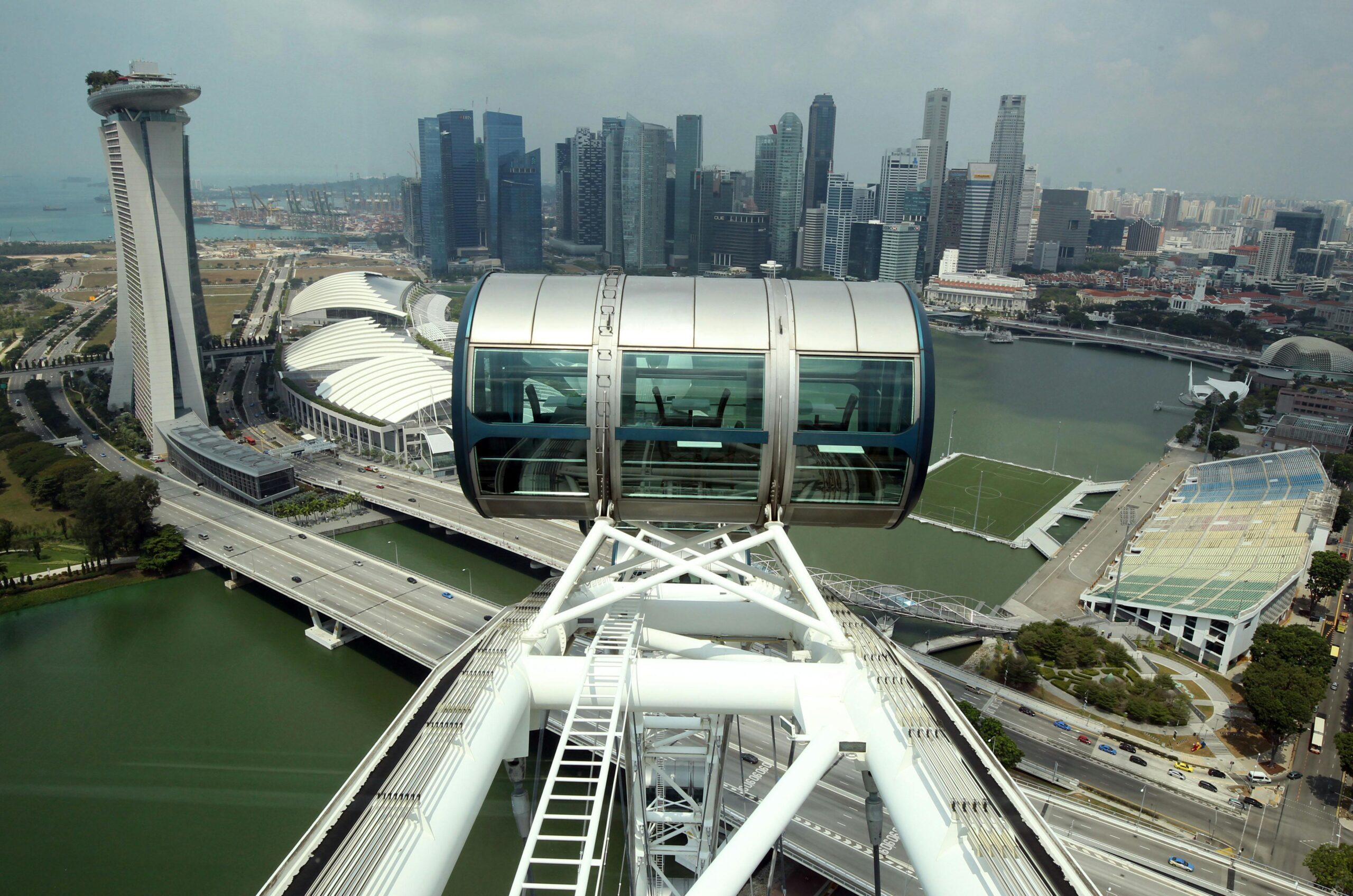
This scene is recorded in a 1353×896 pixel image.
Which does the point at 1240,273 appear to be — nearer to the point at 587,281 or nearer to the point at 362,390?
the point at 362,390

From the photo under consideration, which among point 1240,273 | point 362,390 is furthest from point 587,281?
point 1240,273

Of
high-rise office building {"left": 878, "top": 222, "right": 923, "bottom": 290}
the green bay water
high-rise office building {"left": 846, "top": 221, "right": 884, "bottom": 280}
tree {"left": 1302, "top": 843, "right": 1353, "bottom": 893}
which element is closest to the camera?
tree {"left": 1302, "top": 843, "right": 1353, "bottom": 893}

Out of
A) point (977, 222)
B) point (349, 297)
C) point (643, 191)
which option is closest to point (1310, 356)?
point (977, 222)

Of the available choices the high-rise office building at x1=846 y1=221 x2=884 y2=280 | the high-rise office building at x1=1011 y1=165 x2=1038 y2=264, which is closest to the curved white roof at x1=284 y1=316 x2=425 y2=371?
the high-rise office building at x1=846 y1=221 x2=884 y2=280

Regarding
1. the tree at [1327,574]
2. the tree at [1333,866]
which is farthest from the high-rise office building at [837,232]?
the tree at [1333,866]

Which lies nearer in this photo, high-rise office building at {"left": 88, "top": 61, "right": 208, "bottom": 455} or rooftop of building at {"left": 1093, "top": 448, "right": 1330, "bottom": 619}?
rooftop of building at {"left": 1093, "top": 448, "right": 1330, "bottom": 619}

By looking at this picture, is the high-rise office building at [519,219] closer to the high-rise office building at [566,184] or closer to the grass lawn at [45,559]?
the high-rise office building at [566,184]

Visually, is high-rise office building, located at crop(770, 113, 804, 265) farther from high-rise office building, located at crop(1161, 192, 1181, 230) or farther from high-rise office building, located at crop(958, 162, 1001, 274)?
high-rise office building, located at crop(1161, 192, 1181, 230)
